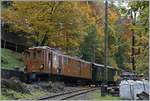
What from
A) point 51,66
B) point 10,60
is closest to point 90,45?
point 10,60

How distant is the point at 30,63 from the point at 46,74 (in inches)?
59.2

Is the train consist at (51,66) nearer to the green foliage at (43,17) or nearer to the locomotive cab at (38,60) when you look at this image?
the locomotive cab at (38,60)

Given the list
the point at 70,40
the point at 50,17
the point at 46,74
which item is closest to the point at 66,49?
the point at 70,40

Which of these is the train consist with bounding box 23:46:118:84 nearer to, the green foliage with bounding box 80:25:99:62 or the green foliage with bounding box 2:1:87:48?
the green foliage with bounding box 2:1:87:48

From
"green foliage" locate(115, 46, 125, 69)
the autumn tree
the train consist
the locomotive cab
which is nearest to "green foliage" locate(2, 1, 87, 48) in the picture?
the autumn tree

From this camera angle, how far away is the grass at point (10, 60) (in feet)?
119

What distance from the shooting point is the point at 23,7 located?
4344 cm

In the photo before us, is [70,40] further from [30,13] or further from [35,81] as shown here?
[35,81]

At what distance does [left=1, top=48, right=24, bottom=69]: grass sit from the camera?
119ft

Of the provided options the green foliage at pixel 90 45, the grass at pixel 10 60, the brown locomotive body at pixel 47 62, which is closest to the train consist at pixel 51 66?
the brown locomotive body at pixel 47 62

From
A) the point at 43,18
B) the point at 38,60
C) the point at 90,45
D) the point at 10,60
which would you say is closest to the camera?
the point at 38,60

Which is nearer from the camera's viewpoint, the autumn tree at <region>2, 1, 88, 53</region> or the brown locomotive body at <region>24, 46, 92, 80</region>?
the brown locomotive body at <region>24, 46, 92, 80</region>

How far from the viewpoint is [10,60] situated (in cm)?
3975

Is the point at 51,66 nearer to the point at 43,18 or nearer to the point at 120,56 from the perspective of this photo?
the point at 43,18
